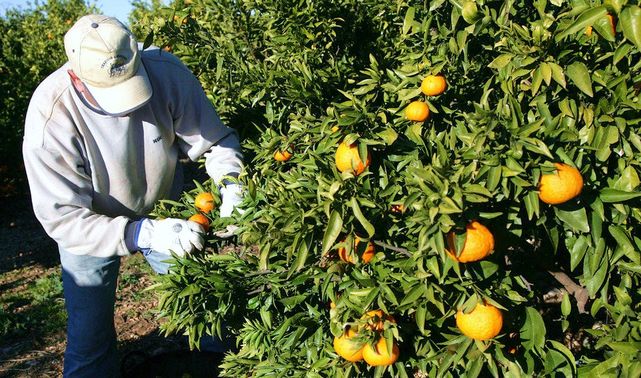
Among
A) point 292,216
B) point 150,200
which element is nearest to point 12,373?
point 150,200

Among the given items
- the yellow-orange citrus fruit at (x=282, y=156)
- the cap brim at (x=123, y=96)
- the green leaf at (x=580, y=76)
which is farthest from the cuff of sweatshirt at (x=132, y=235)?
the green leaf at (x=580, y=76)

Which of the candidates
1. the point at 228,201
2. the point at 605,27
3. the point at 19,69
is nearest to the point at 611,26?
the point at 605,27

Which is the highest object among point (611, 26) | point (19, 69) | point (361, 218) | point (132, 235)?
point (611, 26)

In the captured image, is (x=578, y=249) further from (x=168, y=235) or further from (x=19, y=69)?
(x=19, y=69)

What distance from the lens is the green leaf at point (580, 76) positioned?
4.15 feet

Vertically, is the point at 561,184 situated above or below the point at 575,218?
above

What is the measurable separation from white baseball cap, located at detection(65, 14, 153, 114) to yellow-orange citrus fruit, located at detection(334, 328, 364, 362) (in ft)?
3.82

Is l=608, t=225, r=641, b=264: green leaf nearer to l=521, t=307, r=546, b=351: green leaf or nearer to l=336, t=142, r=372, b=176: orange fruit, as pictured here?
l=521, t=307, r=546, b=351: green leaf

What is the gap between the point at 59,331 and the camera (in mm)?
3650

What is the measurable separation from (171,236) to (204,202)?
0.18 meters

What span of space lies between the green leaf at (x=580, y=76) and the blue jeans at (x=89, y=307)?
176 cm

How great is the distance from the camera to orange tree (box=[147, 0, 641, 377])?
1.27 m

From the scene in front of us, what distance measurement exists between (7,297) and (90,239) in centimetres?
251

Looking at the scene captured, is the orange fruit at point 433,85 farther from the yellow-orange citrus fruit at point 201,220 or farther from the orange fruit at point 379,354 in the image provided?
the yellow-orange citrus fruit at point 201,220
